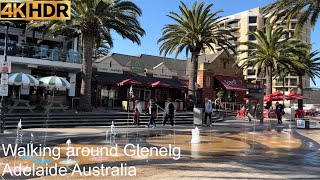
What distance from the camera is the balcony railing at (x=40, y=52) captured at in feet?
89.9

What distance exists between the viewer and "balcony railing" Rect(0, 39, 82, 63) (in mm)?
27391

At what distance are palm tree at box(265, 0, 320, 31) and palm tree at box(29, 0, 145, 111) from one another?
33.9ft

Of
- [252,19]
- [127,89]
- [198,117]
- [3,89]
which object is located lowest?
[198,117]

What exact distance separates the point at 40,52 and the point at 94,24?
17.8 ft

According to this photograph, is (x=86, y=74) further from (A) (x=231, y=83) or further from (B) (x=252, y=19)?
(B) (x=252, y=19)

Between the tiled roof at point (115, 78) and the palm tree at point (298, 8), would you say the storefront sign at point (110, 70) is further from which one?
the palm tree at point (298, 8)

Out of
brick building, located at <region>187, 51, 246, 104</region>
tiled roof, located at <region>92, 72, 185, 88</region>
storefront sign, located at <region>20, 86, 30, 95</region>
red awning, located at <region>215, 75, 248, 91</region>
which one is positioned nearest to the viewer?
storefront sign, located at <region>20, 86, 30, 95</region>

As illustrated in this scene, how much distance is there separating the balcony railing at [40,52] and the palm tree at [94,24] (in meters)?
1.69

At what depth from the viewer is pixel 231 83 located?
47.5m

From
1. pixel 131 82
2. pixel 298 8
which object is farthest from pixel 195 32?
pixel 298 8

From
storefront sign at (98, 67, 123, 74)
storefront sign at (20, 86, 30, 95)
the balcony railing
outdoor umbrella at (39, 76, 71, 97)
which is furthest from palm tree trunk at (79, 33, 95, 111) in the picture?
storefront sign at (98, 67, 123, 74)

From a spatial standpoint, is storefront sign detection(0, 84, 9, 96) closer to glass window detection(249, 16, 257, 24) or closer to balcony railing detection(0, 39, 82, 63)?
balcony railing detection(0, 39, 82, 63)

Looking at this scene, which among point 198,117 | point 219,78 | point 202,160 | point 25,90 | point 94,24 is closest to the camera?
point 202,160

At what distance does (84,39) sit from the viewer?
2731cm
